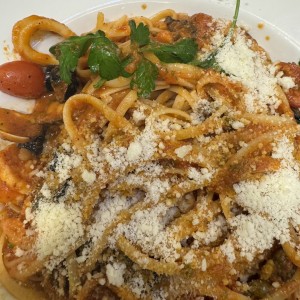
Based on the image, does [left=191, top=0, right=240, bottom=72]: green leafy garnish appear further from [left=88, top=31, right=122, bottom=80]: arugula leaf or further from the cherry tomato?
the cherry tomato

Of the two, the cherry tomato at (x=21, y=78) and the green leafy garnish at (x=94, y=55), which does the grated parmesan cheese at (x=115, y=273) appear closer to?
the green leafy garnish at (x=94, y=55)

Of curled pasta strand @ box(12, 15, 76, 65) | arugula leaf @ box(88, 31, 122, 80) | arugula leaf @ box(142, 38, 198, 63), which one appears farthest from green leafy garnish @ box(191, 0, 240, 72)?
curled pasta strand @ box(12, 15, 76, 65)

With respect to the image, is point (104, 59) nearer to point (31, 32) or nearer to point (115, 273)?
point (31, 32)

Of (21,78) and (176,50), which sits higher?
(176,50)

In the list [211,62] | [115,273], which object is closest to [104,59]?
[211,62]

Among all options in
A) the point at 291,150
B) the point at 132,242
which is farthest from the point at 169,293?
the point at 291,150
